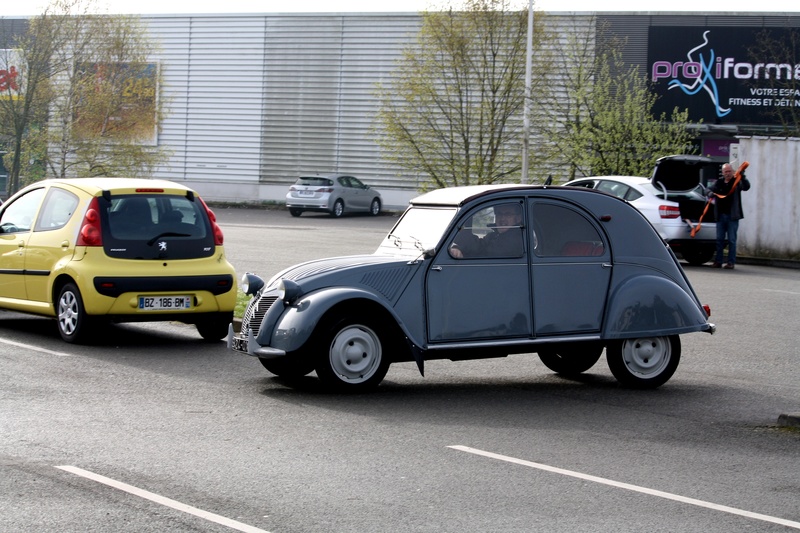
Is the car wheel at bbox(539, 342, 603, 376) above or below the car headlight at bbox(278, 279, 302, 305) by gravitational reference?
below

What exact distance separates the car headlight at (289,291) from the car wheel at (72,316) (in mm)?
3087

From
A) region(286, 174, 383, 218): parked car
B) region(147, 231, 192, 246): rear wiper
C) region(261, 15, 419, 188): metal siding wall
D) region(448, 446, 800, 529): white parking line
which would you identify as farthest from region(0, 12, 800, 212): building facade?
region(448, 446, 800, 529): white parking line

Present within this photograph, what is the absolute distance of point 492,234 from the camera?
9430 millimetres

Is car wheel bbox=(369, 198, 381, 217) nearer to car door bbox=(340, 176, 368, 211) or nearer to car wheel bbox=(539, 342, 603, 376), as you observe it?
car door bbox=(340, 176, 368, 211)

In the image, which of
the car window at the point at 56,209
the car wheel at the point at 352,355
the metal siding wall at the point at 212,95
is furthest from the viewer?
the metal siding wall at the point at 212,95

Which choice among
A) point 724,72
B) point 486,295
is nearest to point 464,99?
point 724,72

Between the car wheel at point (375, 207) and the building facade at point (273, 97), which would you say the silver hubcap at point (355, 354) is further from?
the car wheel at point (375, 207)

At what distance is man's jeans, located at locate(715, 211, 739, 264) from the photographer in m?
21.8

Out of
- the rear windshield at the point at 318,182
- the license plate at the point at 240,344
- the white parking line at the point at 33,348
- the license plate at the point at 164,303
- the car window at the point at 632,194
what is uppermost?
the rear windshield at the point at 318,182

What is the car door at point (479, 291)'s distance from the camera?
30.1 feet

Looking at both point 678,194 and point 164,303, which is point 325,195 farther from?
point 164,303

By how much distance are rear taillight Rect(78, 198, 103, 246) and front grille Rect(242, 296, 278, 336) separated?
8.74ft

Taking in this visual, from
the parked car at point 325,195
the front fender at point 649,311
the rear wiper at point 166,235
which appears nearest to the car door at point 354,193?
the parked car at point 325,195

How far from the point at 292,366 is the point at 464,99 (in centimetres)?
3213
